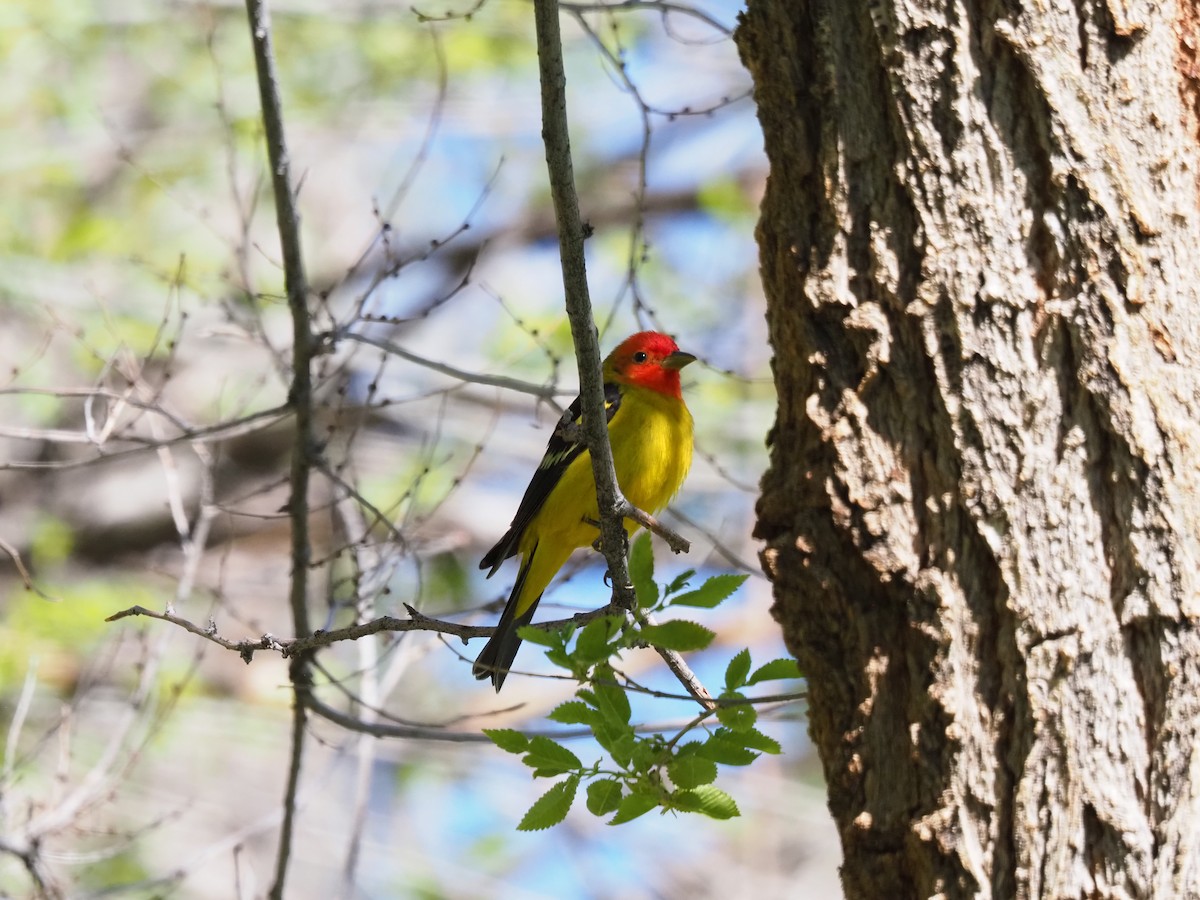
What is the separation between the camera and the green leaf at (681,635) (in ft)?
7.94

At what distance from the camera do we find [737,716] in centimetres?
267

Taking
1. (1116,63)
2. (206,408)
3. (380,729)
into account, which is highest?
(206,408)

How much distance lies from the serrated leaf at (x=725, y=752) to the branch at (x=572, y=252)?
92 cm

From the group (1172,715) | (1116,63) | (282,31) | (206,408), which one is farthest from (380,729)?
(282,31)

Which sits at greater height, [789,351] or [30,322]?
[30,322]

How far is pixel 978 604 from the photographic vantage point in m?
2.63

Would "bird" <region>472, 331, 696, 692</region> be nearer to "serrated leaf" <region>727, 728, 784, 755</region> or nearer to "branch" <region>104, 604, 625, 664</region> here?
"branch" <region>104, 604, 625, 664</region>

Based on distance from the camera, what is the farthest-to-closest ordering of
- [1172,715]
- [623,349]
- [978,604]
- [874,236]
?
[623,349]
[874,236]
[978,604]
[1172,715]

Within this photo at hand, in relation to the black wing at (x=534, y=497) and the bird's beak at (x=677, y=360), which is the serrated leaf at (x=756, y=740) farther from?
the bird's beak at (x=677, y=360)

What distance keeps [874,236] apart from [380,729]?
8.13 feet

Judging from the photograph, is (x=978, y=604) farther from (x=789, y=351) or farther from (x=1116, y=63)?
(x=1116, y=63)

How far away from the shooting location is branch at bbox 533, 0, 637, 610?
2.77 m

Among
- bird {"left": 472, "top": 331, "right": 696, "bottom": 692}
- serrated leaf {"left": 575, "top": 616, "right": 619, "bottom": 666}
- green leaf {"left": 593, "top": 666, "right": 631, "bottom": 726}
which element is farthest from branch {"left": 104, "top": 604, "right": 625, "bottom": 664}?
bird {"left": 472, "top": 331, "right": 696, "bottom": 692}

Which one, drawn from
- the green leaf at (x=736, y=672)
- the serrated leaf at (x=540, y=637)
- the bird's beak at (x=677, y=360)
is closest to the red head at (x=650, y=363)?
the bird's beak at (x=677, y=360)
